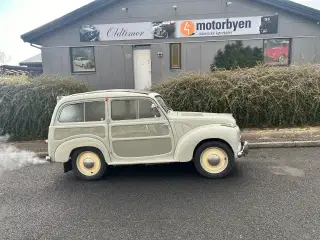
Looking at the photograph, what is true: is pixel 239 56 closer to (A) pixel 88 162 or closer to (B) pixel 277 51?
(B) pixel 277 51

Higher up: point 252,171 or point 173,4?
point 173,4

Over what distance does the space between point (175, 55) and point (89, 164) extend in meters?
9.15

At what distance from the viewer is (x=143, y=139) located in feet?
15.4

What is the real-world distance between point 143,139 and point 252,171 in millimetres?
2114

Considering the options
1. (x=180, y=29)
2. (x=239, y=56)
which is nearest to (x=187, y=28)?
(x=180, y=29)

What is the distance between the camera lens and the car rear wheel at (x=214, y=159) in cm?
462

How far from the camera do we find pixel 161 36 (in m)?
12.7

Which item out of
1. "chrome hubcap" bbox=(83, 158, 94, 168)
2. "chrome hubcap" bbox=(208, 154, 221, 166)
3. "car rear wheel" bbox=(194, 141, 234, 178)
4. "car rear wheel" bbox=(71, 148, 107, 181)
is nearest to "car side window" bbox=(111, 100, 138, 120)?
"car rear wheel" bbox=(71, 148, 107, 181)

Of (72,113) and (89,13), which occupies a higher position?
(89,13)

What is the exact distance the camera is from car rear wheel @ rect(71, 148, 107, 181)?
486 cm

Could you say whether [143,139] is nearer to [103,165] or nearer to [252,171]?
[103,165]

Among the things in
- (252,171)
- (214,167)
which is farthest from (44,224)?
(252,171)

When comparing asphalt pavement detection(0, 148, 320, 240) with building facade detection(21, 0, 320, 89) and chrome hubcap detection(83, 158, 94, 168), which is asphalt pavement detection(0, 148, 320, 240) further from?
building facade detection(21, 0, 320, 89)

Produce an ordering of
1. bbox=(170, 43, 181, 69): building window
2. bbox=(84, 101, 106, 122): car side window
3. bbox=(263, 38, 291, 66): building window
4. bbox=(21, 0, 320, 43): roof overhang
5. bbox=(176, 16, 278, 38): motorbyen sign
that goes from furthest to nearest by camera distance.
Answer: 1. bbox=(170, 43, 181, 69): building window
2. bbox=(263, 38, 291, 66): building window
3. bbox=(176, 16, 278, 38): motorbyen sign
4. bbox=(21, 0, 320, 43): roof overhang
5. bbox=(84, 101, 106, 122): car side window
